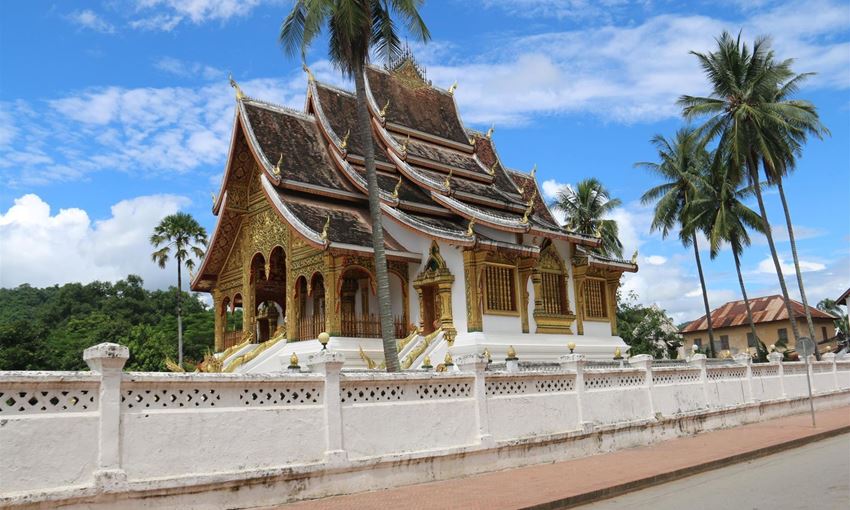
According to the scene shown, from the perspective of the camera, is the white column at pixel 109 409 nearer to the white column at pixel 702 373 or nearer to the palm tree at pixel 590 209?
the white column at pixel 702 373

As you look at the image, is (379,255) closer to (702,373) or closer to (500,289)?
(500,289)

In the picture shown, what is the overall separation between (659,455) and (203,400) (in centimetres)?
778

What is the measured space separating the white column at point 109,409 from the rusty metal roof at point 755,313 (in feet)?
174

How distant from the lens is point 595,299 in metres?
23.8

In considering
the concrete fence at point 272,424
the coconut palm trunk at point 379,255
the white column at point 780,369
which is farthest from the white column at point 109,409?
the white column at point 780,369

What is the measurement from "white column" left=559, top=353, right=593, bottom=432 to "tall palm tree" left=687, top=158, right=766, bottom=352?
77.1 ft

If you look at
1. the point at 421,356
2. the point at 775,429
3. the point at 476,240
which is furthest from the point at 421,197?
the point at 775,429

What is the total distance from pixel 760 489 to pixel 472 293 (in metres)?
10.6

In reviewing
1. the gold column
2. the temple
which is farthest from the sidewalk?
the temple

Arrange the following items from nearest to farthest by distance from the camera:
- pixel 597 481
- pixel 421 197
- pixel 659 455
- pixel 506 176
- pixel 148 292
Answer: pixel 597 481 → pixel 659 455 → pixel 421 197 → pixel 506 176 → pixel 148 292

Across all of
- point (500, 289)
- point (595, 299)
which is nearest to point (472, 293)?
point (500, 289)

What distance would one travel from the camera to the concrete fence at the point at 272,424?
6.65 m

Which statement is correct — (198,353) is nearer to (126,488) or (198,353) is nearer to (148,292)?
(148,292)

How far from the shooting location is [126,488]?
6980 millimetres
